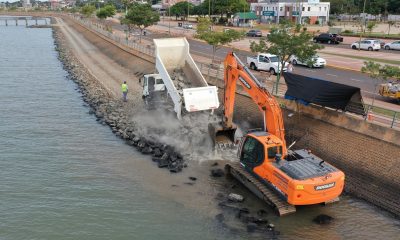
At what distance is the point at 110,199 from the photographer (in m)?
17.0

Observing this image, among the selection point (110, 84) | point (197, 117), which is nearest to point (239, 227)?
point (197, 117)

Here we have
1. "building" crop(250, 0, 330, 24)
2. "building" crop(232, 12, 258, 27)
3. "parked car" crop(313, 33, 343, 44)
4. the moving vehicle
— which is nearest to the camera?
the moving vehicle

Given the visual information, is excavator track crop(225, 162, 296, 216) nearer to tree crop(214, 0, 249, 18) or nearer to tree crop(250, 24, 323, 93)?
tree crop(250, 24, 323, 93)

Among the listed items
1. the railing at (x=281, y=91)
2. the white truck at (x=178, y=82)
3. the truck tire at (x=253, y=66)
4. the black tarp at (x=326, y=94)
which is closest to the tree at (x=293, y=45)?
the railing at (x=281, y=91)

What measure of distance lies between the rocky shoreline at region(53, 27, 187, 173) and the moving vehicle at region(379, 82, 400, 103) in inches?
538

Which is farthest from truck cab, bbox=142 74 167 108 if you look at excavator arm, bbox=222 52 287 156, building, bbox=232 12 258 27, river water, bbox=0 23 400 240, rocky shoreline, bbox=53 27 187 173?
building, bbox=232 12 258 27

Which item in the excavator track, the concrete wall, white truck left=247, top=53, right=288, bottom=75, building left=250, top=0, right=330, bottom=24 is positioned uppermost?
building left=250, top=0, right=330, bottom=24

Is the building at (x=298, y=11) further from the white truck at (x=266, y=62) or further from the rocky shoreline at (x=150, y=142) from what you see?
the rocky shoreline at (x=150, y=142)

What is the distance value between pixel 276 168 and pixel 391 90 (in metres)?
13.8

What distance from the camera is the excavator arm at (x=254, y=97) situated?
16.5 meters

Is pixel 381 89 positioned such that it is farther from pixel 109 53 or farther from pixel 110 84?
pixel 109 53

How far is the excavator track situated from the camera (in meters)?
→ 14.9

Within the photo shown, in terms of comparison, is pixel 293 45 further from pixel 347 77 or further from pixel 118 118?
pixel 118 118

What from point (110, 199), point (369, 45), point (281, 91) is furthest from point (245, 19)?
point (110, 199)
